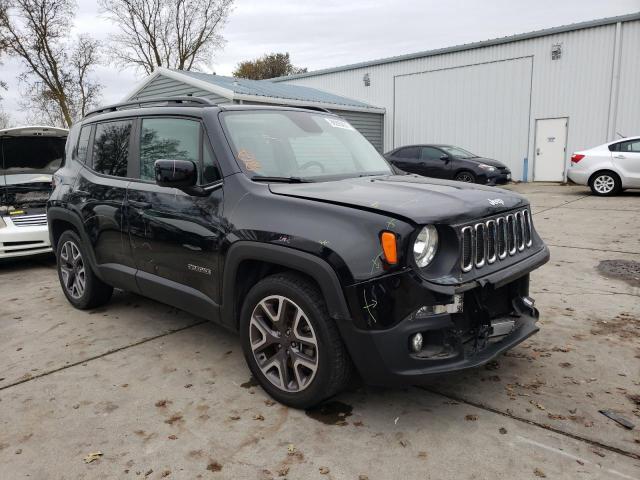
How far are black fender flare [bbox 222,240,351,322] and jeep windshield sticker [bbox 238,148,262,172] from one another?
0.55 meters

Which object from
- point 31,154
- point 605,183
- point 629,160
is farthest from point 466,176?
point 31,154

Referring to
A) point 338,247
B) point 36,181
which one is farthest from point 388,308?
point 36,181

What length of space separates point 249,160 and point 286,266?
881 millimetres

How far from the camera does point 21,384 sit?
3.44m

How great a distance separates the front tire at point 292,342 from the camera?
8.96ft

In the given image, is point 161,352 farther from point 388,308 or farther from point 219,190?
point 388,308

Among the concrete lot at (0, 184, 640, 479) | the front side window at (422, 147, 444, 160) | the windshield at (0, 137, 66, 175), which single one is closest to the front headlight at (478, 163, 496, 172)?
the front side window at (422, 147, 444, 160)

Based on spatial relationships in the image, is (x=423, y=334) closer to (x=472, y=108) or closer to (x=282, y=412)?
(x=282, y=412)

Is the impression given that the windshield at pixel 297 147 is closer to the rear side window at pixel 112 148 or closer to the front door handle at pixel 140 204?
the front door handle at pixel 140 204

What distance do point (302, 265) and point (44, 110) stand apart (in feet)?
95.3

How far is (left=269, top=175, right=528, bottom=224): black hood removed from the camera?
8.70 feet

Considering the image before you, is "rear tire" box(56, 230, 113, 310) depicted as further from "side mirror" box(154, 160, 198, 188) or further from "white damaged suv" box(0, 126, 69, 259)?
"white damaged suv" box(0, 126, 69, 259)

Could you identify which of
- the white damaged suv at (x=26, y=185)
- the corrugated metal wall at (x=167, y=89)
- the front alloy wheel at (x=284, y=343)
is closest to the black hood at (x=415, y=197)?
the front alloy wheel at (x=284, y=343)

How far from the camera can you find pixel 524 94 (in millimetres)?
18281
